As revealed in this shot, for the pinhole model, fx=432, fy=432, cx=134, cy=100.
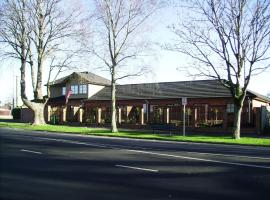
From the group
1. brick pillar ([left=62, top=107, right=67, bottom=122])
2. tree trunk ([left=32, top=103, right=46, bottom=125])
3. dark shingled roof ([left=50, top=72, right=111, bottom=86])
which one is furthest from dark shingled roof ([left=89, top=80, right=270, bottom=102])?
tree trunk ([left=32, top=103, right=46, bottom=125])

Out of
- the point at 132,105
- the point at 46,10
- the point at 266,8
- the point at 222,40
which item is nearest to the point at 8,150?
the point at 222,40

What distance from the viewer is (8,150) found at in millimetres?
17359

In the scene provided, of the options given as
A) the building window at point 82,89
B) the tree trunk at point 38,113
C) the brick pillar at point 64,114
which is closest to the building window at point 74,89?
the building window at point 82,89

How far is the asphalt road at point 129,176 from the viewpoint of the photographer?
899 centimetres

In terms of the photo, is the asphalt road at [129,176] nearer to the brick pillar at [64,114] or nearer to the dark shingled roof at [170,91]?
the dark shingled roof at [170,91]

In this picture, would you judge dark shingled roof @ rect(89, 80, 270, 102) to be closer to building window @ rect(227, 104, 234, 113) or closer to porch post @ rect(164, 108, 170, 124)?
building window @ rect(227, 104, 234, 113)

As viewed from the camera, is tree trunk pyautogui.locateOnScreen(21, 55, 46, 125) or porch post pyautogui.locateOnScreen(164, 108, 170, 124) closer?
tree trunk pyautogui.locateOnScreen(21, 55, 46, 125)

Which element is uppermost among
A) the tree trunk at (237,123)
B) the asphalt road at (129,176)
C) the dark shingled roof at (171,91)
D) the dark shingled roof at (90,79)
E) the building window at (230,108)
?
the dark shingled roof at (90,79)

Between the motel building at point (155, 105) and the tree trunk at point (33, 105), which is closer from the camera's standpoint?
the motel building at point (155, 105)

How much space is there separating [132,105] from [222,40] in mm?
22447

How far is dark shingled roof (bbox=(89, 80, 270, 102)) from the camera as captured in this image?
46.0 meters

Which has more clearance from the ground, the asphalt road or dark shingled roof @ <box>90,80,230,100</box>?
dark shingled roof @ <box>90,80,230,100</box>

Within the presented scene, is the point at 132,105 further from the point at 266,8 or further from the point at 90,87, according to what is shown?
the point at 266,8

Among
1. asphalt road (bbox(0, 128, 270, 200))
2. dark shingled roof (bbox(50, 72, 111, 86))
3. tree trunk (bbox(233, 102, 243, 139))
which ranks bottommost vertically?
asphalt road (bbox(0, 128, 270, 200))
